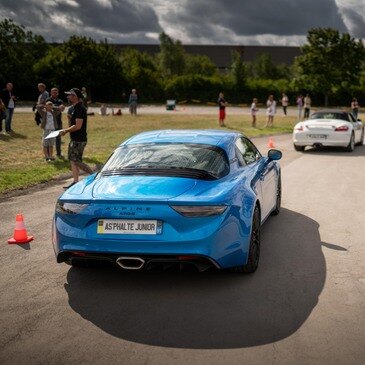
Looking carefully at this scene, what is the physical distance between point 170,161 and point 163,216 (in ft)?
3.85

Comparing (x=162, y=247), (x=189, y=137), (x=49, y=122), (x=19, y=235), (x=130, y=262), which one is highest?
(x=189, y=137)

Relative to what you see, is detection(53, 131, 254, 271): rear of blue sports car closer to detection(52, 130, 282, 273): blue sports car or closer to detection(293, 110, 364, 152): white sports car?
detection(52, 130, 282, 273): blue sports car

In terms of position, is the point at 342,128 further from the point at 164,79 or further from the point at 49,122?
the point at 164,79

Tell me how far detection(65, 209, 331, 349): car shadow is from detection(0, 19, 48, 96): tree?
6044 cm

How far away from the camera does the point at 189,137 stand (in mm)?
6480

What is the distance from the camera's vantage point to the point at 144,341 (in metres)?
4.04

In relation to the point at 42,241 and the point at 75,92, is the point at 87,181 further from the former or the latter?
the point at 75,92

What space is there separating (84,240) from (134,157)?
141 cm

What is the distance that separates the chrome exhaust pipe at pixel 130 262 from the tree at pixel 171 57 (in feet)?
308

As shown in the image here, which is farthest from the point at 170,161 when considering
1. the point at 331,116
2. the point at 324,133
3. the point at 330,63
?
the point at 330,63

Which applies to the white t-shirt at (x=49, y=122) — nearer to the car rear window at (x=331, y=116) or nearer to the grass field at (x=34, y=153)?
the grass field at (x=34, y=153)

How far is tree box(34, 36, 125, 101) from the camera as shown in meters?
63.4

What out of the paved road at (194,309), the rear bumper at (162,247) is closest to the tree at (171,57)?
the paved road at (194,309)

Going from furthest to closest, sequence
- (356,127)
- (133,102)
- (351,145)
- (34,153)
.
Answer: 1. (133,102)
2. (356,127)
3. (351,145)
4. (34,153)
